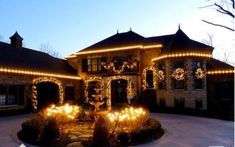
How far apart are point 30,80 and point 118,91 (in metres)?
8.60

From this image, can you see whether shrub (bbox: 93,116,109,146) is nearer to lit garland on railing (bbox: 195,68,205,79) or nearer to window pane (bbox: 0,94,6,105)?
window pane (bbox: 0,94,6,105)

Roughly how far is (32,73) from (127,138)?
42.1ft

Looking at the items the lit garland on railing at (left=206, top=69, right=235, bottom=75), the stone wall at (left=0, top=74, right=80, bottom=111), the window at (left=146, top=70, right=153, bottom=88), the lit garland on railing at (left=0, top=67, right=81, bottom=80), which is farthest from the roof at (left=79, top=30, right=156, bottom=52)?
the stone wall at (left=0, top=74, right=80, bottom=111)

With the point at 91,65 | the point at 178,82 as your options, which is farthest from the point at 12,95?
the point at 178,82

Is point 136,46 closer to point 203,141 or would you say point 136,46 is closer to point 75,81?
point 75,81

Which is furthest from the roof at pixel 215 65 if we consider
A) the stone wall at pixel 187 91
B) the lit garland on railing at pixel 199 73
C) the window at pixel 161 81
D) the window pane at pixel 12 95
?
the window pane at pixel 12 95

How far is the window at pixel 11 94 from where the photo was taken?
721 inches

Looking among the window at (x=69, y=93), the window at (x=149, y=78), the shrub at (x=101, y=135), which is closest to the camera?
the shrub at (x=101, y=135)

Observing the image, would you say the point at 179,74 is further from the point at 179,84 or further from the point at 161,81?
the point at 161,81

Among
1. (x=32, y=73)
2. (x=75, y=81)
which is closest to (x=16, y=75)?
(x=32, y=73)

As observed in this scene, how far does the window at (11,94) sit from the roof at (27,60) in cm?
153

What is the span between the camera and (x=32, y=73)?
66.3 feet

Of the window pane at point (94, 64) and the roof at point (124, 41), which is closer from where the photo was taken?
the roof at point (124, 41)

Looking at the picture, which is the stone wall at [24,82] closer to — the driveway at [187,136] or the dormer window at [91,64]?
the driveway at [187,136]
